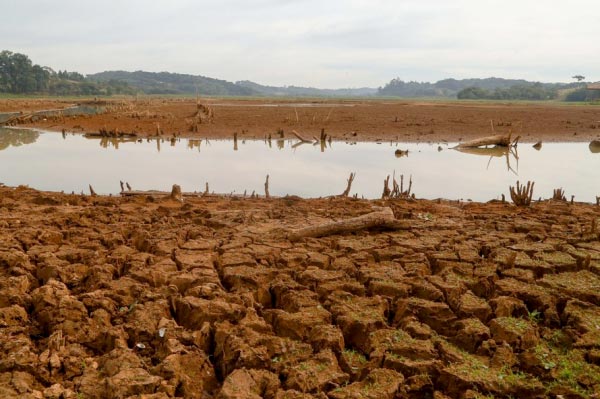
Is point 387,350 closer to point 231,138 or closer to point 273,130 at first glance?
point 231,138

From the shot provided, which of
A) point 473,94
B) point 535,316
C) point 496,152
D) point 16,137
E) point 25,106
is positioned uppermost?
point 473,94

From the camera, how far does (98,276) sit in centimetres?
462

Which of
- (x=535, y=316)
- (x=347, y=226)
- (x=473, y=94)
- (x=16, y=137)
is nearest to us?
(x=535, y=316)

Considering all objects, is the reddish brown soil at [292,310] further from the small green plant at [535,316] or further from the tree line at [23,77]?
the tree line at [23,77]

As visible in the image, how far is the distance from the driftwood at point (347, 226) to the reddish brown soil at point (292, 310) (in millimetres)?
115

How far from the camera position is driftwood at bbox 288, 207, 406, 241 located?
5926 millimetres

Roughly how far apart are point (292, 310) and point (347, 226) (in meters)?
2.07

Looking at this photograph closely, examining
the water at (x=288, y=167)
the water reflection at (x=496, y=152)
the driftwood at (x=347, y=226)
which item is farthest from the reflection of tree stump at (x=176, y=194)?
the water reflection at (x=496, y=152)

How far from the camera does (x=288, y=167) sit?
13.4 metres

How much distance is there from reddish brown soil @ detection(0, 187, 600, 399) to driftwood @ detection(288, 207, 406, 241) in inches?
4.5

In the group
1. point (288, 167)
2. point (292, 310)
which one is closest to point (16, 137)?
point (288, 167)

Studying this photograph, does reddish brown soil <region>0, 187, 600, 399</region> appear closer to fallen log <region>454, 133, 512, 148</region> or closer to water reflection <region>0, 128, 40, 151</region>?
fallen log <region>454, 133, 512, 148</region>

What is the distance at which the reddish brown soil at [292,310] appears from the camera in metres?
3.29

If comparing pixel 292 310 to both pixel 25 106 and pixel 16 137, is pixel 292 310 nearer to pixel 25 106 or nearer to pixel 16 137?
pixel 16 137
